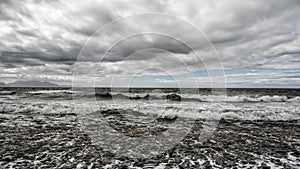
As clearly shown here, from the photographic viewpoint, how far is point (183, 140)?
24.4 feet

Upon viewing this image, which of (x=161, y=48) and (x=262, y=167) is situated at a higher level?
(x=161, y=48)

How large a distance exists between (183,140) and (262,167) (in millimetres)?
3153

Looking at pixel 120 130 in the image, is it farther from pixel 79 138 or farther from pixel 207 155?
pixel 207 155

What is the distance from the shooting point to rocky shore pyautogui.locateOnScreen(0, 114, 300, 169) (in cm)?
496

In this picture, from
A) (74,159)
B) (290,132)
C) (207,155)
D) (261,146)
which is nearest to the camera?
(74,159)

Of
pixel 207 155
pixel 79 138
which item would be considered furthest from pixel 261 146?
pixel 79 138

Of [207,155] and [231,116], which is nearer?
[207,155]

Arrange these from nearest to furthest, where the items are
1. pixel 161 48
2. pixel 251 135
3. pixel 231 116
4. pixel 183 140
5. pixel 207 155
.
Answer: pixel 207 155
pixel 183 140
pixel 251 135
pixel 231 116
pixel 161 48

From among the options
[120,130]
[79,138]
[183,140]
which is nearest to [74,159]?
[79,138]

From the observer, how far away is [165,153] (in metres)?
5.91

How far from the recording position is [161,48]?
14812mm

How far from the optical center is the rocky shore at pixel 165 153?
195 inches

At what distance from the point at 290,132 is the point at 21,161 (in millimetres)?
11837

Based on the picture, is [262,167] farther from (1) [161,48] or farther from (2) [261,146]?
(1) [161,48]
